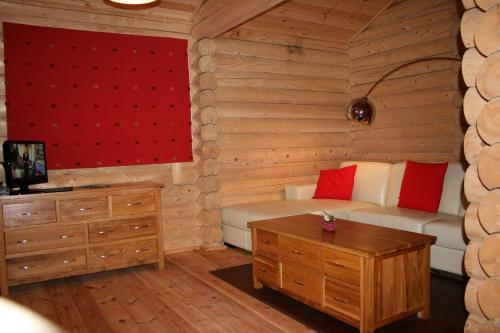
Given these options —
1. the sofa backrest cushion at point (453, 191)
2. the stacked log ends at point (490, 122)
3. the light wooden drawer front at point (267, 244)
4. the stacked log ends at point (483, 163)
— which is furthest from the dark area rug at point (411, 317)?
the stacked log ends at point (490, 122)

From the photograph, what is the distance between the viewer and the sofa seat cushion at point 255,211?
4.04 m

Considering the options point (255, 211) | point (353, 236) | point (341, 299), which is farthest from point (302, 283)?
point (255, 211)

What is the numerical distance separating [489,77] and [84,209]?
3.02 metres

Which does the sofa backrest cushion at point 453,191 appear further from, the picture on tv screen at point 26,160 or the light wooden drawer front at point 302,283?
the picture on tv screen at point 26,160

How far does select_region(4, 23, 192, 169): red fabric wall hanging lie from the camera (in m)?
3.70

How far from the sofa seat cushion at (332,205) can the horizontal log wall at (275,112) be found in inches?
24.3

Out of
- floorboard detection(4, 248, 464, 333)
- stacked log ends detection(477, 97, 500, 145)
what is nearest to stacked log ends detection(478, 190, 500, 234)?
stacked log ends detection(477, 97, 500, 145)

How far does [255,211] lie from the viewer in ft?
13.7

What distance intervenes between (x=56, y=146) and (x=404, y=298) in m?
3.14

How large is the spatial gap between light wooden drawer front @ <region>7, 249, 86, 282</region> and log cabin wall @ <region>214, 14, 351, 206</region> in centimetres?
170

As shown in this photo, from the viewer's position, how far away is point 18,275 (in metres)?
Result: 3.27

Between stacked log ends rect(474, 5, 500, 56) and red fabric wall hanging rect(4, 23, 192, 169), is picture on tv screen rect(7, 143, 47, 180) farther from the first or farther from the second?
stacked log ends rect(474, 5, 500, 56)

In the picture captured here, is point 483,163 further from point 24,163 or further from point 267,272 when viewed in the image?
point 24,163

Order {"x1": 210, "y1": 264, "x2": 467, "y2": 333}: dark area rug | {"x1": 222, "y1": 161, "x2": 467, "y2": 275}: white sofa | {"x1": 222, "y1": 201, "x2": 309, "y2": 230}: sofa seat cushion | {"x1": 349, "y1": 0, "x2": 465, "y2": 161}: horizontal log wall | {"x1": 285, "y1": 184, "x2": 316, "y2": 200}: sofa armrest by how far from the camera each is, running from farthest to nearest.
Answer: {"x1": 285, "y1": 184, "x2": 316, "y2": 200}: sofa armrest → {"x1": 349, "y1": 0, "x2": 465, "y2": 161}: horizontal log wall → {"x1": 222, "y1": 201, "x2": 309, "y2": 230}: sofa seat cushion → {"x1": 222, "y1": 161, "x2": 467, "y2": 275}: white sofa → {"x1": 210, "y1": 264, "x2": 467, "y2": 333}: dark area rug
